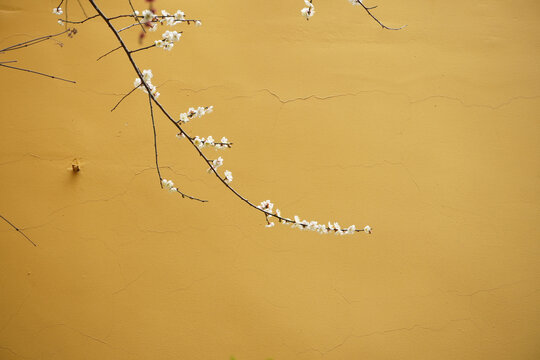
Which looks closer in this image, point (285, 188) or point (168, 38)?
point (168, 38)

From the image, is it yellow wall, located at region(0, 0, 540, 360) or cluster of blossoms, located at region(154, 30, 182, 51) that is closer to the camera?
cluster of blossoms, located at region(154, 30, 182, 51)

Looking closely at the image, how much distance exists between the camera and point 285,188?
5.91 feet

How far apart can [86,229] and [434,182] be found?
1394mm

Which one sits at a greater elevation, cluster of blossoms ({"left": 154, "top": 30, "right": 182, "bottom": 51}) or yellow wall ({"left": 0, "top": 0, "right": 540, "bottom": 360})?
cluster of blossoms ({"left": 154, "top": 30, "right": 182, "bottom": 51})

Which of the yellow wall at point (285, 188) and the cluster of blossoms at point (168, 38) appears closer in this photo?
the cluster of blossoms at point (168, 38)

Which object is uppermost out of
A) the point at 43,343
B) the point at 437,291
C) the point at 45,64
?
the point at 45,64

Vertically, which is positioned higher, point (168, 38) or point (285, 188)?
point (168, 38)

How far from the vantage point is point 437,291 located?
175cm

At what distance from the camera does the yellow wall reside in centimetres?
171

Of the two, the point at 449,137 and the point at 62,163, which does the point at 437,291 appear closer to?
the point at 449,137

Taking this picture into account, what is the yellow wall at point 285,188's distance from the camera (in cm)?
171

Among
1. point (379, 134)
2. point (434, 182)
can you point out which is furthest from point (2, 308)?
point (434, 182)

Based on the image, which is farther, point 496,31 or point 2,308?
point 496,31

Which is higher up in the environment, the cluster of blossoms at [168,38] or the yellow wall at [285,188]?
the cluster of blossoms at [168,38]
